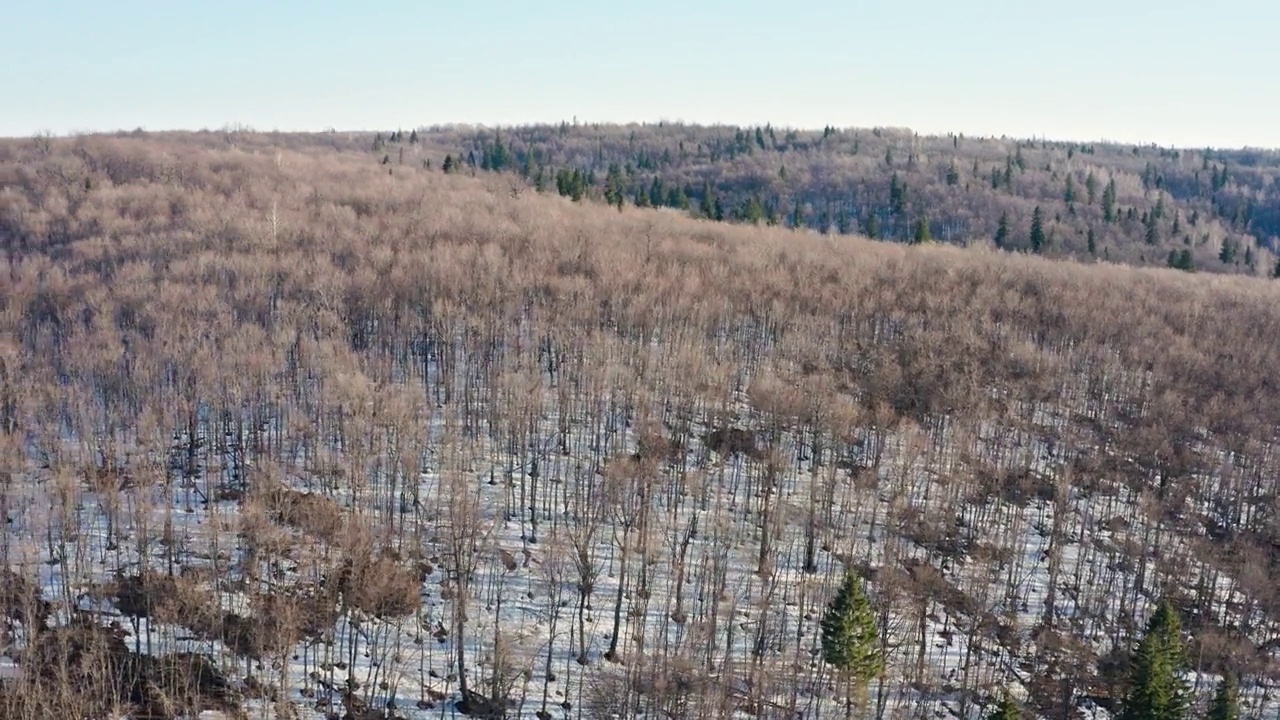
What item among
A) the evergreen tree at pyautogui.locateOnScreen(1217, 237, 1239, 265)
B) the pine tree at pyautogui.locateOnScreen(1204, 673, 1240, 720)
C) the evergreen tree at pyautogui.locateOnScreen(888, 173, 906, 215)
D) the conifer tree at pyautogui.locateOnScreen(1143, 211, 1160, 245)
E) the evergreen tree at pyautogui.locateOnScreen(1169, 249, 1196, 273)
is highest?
the evergreen tree at pyautogui.locateOnScreen(888, 173, 906, 215)

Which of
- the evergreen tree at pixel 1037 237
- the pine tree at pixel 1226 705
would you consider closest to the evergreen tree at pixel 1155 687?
the pine tree at pixel 1226 705

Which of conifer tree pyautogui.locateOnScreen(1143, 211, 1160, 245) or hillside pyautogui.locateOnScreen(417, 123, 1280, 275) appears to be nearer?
hillside pyautogui.locateOnScreen(417, 123, 1280, 275)

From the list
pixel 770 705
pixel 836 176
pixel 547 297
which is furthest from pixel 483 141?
pixel 770 705

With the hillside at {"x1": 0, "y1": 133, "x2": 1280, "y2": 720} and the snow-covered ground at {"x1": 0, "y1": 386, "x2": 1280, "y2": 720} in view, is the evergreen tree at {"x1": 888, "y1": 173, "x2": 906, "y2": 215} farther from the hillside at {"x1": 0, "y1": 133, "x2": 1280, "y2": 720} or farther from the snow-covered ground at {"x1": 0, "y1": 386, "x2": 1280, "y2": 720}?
the snow-covered ground at {"x1": 0, "y1": 386, "x2": 1280, "y2": 720}

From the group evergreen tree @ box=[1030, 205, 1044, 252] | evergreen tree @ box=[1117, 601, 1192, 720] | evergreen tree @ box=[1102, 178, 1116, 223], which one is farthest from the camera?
evergreen tree @ box=[1102, 178, 1116, 223]

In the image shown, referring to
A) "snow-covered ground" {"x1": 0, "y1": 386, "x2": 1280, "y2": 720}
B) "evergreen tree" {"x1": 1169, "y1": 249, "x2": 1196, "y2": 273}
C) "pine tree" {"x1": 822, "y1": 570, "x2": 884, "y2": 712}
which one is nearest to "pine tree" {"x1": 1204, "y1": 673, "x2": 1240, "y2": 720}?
"snow-covered ground" {"x1": 0, "y1": 386, "x2": 1280, "y2": 720}

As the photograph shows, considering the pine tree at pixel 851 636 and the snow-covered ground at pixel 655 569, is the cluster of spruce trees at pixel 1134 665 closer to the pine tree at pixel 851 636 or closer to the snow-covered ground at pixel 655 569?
the pine tree at pixel 851 636

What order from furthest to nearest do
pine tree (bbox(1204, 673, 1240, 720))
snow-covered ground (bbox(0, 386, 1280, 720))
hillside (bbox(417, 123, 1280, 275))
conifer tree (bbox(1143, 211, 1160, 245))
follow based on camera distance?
conifer tree (bbox(1143, 211, 1160, 245)) → hillside (bbox(417, 123, 1280, 275)) → snow-covered ground (bbox(0, 386, 1280, 720)) → pine tree (bbox(1204, 673, 1240, 720))

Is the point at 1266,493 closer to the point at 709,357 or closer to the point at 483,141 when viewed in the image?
the point at 709,357

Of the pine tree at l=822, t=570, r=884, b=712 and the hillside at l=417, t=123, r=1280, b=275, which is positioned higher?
the hillside at l=417, t=123, r=1280, b=275
